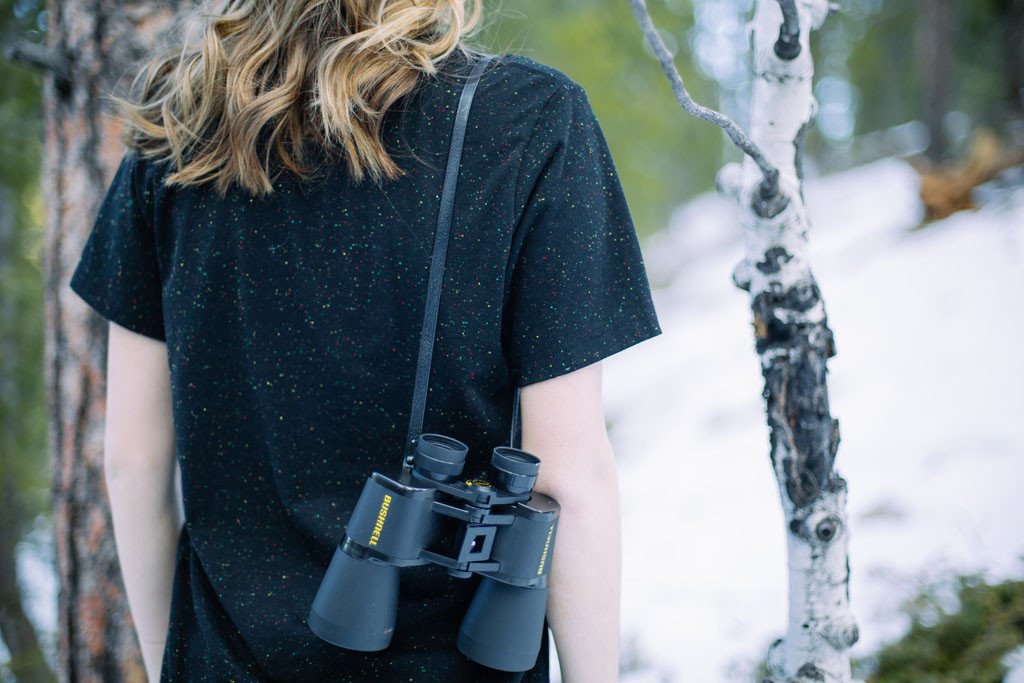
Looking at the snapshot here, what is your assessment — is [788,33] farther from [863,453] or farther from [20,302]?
[20,302]

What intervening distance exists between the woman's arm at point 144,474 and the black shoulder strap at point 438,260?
0.56m

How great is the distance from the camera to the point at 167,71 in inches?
50.9

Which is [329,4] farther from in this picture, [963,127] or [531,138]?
[963,127]

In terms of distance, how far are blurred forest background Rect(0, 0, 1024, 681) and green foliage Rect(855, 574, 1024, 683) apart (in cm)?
239

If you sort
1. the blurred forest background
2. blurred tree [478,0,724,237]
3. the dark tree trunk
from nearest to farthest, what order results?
1. the blurred forest background
2. blurred tree [478,0,724,237]
3. the dark tree trunk

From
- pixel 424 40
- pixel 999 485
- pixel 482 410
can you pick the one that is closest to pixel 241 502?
pixel 482 410

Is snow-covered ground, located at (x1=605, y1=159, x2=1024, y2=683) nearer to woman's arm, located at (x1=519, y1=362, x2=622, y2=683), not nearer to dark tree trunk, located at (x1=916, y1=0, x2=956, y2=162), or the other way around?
dark tree trunk, located at (x1=916, y1=0, x2=956, y2=162)

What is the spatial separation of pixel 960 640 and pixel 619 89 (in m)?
7.62

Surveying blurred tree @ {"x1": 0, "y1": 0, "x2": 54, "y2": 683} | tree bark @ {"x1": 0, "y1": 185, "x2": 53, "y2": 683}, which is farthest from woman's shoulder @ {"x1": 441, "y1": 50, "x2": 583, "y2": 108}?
tree bark @ {"x1": 0, "y1": 185, "x2": 53, "y2": 683}

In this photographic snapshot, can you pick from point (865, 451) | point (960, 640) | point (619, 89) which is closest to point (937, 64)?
point (619, 89)

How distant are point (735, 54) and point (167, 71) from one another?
18120 millimetres

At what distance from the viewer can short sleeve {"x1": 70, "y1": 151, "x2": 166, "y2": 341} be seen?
1244 mm

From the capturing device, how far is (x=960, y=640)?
2.59 m

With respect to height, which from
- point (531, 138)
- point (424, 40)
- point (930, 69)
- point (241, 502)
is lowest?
point (241, 502)
